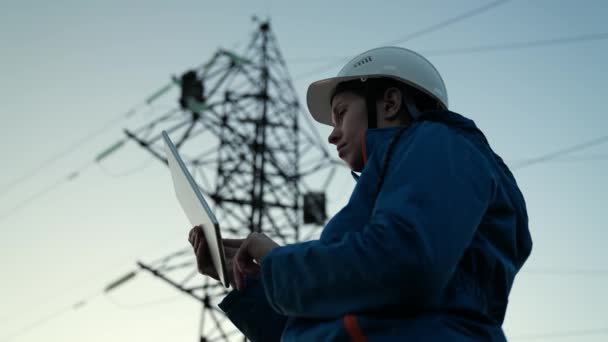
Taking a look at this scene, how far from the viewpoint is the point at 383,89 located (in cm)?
173

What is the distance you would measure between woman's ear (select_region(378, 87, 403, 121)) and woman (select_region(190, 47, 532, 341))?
0.20 m

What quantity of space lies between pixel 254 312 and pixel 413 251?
72 centimetres

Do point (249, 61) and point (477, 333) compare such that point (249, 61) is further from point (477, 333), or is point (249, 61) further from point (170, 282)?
point (477, 333)

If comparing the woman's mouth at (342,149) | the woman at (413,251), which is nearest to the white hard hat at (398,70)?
the woman's mouth at (342,149)

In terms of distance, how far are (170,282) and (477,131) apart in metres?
8.93

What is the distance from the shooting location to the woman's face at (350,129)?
5.19 feet

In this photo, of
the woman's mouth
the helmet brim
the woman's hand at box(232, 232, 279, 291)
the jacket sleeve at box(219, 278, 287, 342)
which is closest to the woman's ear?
the woman's mouth

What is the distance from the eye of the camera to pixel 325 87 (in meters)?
2.17

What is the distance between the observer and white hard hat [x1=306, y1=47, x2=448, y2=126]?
5.85ft

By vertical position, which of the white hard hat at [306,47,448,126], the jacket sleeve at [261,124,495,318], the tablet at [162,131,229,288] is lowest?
the jacket sleeve at [261,124,495,318]

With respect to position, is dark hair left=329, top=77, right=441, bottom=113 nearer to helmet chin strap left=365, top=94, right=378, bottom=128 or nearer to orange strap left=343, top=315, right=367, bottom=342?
helmet chin strap left=365, top=94, right=378, bottom=128

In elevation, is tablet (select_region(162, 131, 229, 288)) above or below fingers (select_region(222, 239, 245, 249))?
above

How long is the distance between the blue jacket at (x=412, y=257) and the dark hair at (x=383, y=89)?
0.38 m

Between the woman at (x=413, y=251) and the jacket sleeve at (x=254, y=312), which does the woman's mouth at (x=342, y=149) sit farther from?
the jacket sleeve at (x=254, y=312)
